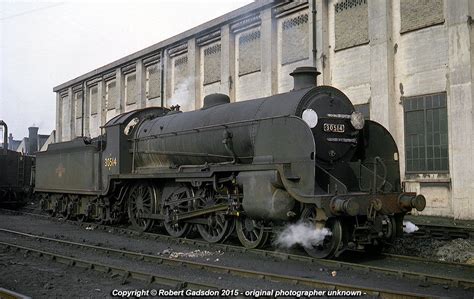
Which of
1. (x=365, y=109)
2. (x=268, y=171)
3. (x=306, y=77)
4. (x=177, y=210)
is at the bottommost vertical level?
(x=177, y=210)

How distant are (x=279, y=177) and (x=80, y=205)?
9.14 m

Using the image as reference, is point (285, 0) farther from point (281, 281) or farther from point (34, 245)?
point (281, 281)

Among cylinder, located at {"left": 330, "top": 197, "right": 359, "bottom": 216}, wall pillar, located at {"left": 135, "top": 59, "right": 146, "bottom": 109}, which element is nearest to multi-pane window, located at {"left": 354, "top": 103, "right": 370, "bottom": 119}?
cylinder, located at {"left": 330, "top": 197, "right": 359, "bottom": 216}

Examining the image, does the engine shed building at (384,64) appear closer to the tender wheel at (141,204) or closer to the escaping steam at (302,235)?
the escaping steam at (302,235)

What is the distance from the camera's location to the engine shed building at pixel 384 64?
13281 millimetres

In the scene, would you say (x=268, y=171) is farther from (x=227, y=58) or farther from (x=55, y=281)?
(x=227, y=58)

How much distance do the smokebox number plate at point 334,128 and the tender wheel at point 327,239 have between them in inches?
57.0

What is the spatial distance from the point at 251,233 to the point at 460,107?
25.0 ft

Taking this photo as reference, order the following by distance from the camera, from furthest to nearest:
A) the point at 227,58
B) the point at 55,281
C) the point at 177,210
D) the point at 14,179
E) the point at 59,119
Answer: the point at 59,119, the point at 14,179, the point at 227,58, the point at 177,210, the point at 55,281

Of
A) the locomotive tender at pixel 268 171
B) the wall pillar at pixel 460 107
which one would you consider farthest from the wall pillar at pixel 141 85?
the wall pillar at pixel 460 107

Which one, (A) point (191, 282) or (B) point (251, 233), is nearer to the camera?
(A) point (191, 282)

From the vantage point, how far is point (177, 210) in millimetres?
10555

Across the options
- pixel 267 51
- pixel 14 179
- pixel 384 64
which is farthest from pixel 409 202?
pixel 14 179

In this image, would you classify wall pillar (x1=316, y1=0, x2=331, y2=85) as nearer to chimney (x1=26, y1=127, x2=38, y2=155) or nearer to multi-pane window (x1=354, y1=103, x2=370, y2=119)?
multi-pane window (x1=354, y1=103, x2=370, y2=119)
